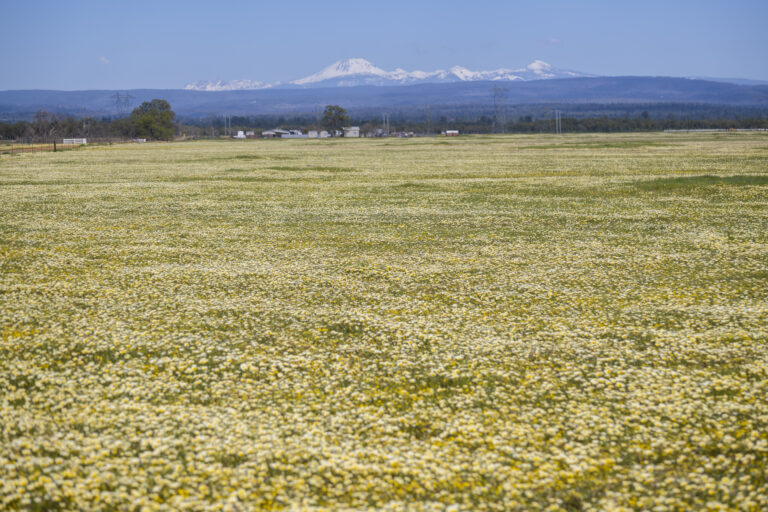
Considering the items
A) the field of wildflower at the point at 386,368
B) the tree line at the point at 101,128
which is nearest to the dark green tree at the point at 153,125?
the tree line at the point at 101,128

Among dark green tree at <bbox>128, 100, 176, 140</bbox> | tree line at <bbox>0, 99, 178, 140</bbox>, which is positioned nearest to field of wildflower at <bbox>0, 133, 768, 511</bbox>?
tree line at <bbox>0, 99, 178, 140</bbox>

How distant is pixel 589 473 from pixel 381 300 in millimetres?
7730

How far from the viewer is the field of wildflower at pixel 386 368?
283 inches

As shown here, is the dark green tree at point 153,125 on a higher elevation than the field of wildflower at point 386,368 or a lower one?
higher

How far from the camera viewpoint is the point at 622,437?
26.7ft

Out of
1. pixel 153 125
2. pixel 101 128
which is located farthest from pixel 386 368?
pixel 101 128

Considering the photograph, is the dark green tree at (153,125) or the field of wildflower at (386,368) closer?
the field of wildflower at (386,368)

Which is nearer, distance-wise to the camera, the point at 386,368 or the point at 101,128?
the point at 386,368

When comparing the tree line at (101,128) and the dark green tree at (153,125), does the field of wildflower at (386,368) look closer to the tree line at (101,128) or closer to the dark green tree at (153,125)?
the tree line at (101,128)

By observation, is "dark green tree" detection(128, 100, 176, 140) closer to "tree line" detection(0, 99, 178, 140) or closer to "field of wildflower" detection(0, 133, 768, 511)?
"tree line" detection(0, 99, 178, 140)

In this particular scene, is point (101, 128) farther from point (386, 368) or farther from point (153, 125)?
point (386, 368)


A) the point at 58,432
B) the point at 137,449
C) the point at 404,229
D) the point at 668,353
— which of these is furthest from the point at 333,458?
the point at 404,229

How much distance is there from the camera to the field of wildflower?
7180 millimetres

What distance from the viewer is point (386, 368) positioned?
34.3 feet
